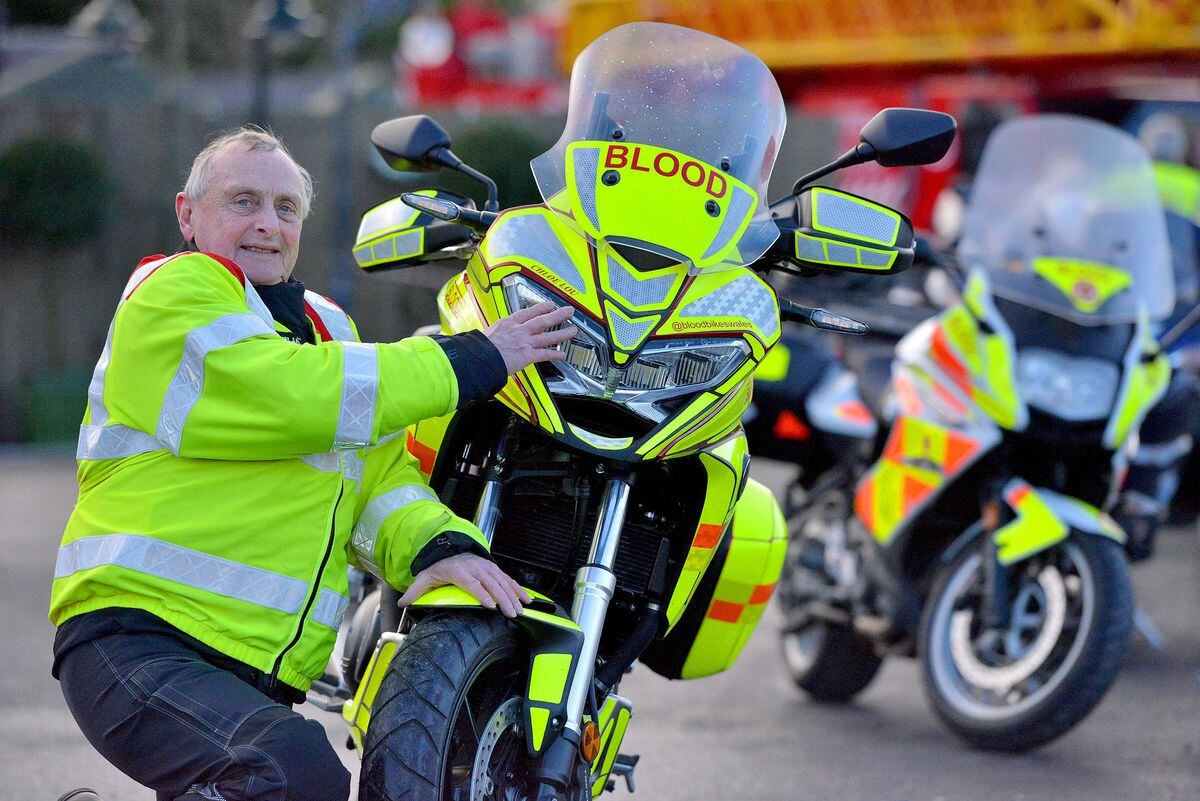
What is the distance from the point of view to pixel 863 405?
5727 mm

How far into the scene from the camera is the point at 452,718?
272 centimetres

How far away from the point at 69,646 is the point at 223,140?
102cm

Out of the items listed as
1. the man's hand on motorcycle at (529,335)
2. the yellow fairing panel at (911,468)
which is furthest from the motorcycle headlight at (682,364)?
the yellow fairing panel at (911,468)

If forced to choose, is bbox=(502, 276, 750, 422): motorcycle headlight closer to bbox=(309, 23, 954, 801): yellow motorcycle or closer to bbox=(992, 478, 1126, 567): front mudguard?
bbox=(309, 23, 954, 801): yellow motorcycle

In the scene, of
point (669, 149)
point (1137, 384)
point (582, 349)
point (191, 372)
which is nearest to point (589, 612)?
point (582, 349)

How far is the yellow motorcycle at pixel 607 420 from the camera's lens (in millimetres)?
2871

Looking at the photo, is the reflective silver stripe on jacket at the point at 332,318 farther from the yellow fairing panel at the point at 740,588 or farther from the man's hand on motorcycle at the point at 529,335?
the yellow fairing panel at the point at 740,588

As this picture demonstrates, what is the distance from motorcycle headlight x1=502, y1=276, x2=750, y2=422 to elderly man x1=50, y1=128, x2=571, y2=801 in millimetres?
67

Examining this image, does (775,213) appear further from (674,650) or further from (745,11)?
(745,11)

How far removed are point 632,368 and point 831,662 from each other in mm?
2797

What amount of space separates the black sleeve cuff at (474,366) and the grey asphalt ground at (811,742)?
186 centimetres

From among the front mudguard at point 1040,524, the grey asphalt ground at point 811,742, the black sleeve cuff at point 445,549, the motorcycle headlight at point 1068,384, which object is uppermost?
the motorcycle headlight at point 1068,384

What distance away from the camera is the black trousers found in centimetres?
266

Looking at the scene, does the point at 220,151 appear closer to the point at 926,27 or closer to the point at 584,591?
the point at 584,591
